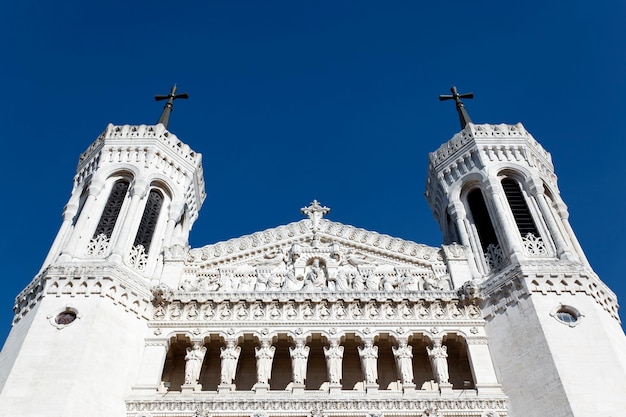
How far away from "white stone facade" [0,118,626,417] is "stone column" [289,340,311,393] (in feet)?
0.16

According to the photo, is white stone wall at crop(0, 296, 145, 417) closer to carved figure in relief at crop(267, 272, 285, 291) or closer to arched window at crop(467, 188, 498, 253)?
carved figure in relief at crop(267, 272, 285, 291)

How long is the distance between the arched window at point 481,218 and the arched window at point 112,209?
13582 millimetres

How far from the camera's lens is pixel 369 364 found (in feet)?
61.4

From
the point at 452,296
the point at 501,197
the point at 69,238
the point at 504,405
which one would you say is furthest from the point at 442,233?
the point at 69,238

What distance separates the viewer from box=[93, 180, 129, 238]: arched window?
2217 centimetres

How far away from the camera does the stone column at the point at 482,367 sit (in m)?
17.8

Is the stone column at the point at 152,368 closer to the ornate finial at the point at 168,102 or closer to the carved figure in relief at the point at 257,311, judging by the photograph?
the carved figure in relief at the point at 257,311

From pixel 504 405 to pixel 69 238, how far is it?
1527cm

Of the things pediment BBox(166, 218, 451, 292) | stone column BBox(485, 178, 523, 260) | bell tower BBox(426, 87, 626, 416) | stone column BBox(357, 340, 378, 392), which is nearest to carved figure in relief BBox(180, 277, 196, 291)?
pediment BBox(166, 218, 451, 292)

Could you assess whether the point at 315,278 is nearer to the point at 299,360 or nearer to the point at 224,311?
the point at 224,311

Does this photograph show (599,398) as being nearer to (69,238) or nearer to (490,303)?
(490,303)

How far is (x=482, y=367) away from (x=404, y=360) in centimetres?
233

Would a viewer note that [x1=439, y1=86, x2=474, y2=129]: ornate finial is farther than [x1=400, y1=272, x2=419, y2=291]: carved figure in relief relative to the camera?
Yes

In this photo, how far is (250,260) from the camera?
919 inches
